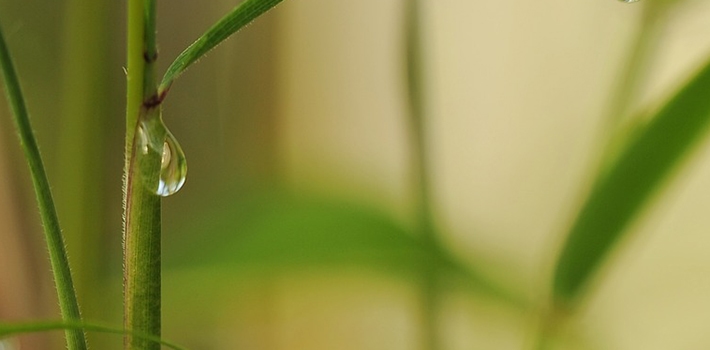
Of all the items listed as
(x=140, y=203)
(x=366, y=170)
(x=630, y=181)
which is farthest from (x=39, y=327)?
(x=366, y=170)

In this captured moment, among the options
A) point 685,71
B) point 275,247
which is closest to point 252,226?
point 275,247

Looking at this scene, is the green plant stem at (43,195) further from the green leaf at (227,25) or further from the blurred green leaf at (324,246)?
the blurred green leaf at (324,246)

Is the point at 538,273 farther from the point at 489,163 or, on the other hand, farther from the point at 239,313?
the point at 239,313

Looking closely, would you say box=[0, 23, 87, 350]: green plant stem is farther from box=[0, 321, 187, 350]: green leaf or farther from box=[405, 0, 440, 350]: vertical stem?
box=[405, 0, 440, 350]: vertical stem

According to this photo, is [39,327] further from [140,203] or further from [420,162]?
[420,162]

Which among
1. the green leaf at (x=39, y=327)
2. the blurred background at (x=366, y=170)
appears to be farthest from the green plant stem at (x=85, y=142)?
the green leaf at (x=39, y=327)

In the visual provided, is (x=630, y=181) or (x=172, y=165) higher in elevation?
(x=172, y=165)

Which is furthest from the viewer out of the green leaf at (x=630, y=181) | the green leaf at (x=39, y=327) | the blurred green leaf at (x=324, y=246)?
the blurred green leaf at (x=324, y=246)
